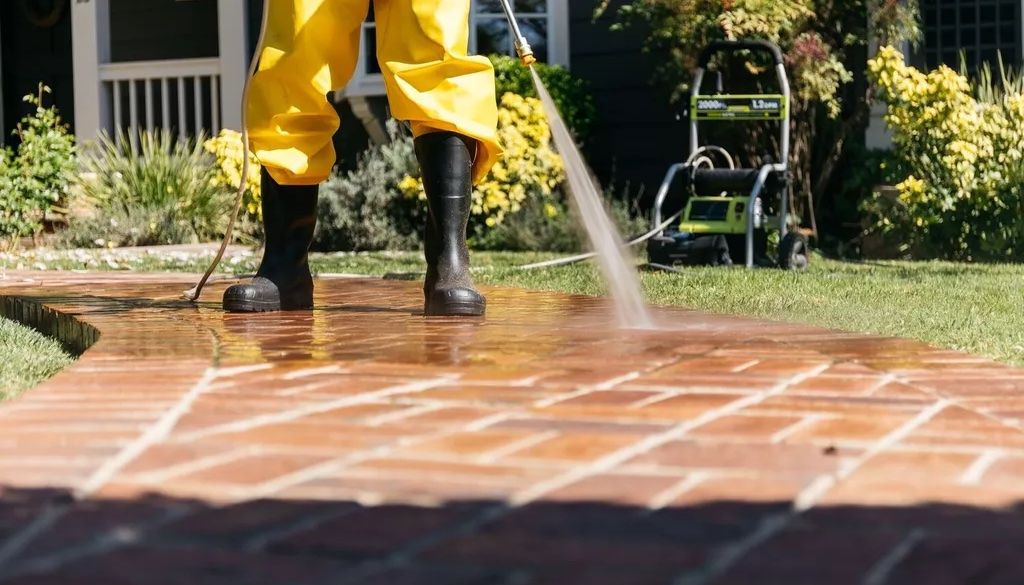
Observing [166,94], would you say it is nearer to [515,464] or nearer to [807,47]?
[807,47]

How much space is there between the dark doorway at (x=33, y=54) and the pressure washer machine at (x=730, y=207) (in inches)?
304

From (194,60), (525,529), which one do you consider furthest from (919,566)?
(194,60)

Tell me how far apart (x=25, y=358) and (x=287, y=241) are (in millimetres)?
800

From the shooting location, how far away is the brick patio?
4.45ft

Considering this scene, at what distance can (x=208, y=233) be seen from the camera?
9602mm

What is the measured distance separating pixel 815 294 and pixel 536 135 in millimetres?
3919

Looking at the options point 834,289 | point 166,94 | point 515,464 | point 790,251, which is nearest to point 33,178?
point 166,94

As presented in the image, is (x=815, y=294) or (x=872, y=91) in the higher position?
(x=872, y=91)

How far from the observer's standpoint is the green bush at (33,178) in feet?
28.3

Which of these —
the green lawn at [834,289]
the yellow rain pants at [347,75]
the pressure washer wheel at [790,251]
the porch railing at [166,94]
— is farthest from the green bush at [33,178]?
the yellow rain pants at [347,75]

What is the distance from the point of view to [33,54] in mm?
13328

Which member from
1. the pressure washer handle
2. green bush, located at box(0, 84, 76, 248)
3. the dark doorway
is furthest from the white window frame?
the dark doorway

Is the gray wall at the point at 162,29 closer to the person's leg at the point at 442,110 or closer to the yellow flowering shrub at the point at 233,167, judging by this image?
the yellow flowering shrub at the point at 233,167

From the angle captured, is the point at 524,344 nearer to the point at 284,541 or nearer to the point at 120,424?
the point at 120,424
